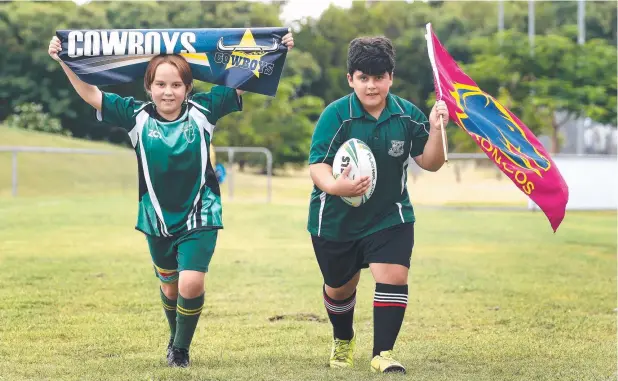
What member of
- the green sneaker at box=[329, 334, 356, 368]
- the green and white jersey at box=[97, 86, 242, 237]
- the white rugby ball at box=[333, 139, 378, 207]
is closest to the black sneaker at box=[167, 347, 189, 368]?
the green and white jersey at box=[97, 86, 242, 237]

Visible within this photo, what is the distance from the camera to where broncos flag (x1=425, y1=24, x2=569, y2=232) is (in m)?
6.41

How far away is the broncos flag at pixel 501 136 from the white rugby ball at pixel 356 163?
0.69 meters

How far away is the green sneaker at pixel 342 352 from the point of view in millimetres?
6283

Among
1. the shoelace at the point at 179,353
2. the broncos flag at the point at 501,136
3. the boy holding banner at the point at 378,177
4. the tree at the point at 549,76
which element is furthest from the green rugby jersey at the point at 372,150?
the tree at the point at 549,76

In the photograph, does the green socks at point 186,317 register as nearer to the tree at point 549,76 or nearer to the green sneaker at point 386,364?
the green sneaker at point 386,364

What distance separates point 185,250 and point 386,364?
1219mm

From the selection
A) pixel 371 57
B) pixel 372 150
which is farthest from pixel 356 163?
pixel 371 57

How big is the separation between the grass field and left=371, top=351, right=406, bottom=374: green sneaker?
0.06 metres

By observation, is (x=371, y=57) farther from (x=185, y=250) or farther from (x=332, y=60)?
(x=332, y=60)

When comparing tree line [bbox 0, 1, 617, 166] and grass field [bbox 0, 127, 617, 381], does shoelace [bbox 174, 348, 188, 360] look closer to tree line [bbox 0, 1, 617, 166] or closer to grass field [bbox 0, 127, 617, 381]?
grass field [bbox 0, 127, 617, 381]

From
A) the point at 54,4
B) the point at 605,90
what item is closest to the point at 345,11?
the point at 54,4

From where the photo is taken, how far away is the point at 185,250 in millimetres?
6047

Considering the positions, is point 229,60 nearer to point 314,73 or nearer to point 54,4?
point 54,4

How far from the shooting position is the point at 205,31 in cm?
634
